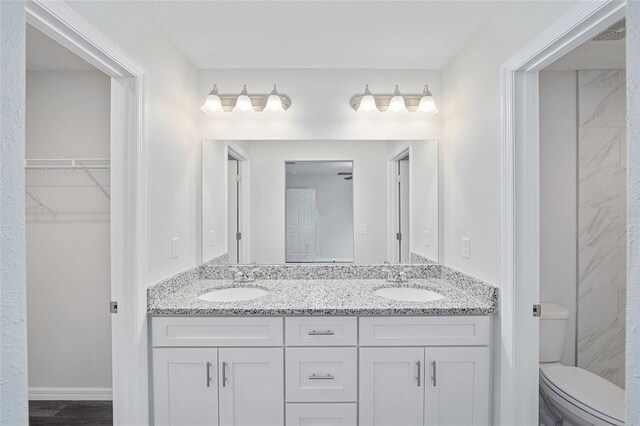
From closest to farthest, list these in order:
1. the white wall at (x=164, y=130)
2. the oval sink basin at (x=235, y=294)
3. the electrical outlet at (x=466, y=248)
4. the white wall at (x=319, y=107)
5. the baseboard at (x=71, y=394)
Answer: the white wall at (x=164, y=130) < the electrical outlet at (x=466, y=248) < the oval sink basin at (x=235, y=294) < the white wall at (x=319, y=107) < the baseboard at (x=71, y=394)

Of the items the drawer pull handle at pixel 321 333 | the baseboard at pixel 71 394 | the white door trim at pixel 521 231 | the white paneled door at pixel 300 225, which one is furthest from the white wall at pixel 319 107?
the baseboard at pixel 71 394

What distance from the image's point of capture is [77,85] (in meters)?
2.37

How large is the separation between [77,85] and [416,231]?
2585mm

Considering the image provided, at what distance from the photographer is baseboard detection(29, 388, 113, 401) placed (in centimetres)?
239

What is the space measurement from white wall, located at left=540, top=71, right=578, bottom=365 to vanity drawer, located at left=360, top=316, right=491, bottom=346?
0.76m

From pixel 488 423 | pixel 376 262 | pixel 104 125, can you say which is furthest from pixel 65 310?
pixel 488 423

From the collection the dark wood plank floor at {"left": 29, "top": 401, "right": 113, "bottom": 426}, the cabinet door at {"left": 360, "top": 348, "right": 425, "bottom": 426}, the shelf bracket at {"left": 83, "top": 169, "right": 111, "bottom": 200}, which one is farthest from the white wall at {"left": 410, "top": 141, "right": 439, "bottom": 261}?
the dark wood plank floor at {"left": 29, "top": 401, "right": 113, "bottom": 426}

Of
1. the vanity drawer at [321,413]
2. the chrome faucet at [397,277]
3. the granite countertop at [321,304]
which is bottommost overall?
the vanity drawer at [321,413]

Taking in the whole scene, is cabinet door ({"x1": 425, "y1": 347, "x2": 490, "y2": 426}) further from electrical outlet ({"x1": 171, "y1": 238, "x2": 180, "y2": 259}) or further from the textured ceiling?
the textured ceiling

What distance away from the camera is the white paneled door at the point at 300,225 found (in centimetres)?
233

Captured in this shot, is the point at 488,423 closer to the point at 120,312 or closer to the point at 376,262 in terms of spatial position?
the point at 376,262

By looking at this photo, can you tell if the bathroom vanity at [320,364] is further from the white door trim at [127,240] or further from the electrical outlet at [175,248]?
the electrical outlet at [175,248]

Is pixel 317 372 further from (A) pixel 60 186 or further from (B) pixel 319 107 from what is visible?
(A) pixel 60 186

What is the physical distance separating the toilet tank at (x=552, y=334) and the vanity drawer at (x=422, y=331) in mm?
560
